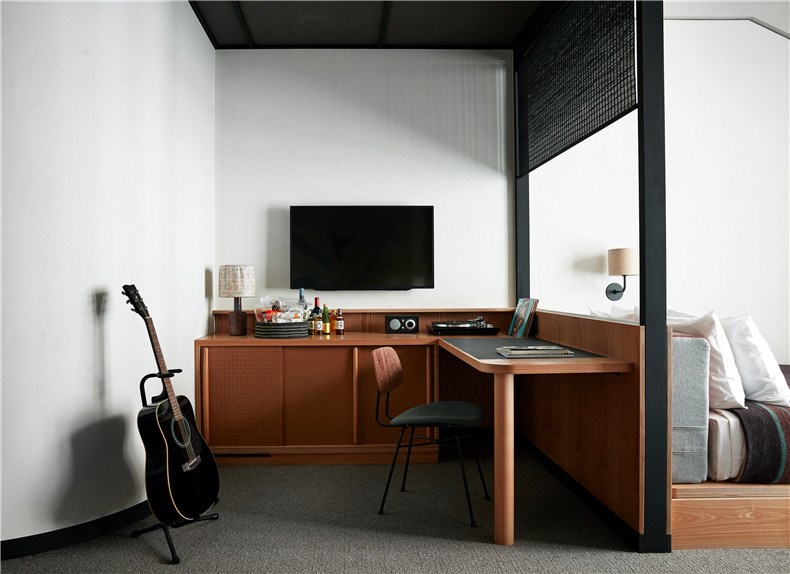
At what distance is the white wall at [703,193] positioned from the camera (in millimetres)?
4605

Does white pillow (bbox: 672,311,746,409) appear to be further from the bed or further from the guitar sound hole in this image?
the guitar sound hole

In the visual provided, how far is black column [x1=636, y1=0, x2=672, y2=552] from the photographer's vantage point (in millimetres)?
2477

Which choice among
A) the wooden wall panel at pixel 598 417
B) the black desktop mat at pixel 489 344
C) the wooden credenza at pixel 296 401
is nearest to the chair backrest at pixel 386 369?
the black desktop mat at pixel 489 344

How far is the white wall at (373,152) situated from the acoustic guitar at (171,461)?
5.52 ft

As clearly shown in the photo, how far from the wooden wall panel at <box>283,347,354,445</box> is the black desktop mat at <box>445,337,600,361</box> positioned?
2.42 ft

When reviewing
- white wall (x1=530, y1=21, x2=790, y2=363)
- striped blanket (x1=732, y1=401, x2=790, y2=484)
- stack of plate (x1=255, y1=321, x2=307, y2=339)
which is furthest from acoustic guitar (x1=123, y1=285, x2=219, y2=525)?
Answer: white wall (x1=530, y1=21, x2=790, y2=363)

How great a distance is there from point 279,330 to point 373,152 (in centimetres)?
151

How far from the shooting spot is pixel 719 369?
2633 millimetres

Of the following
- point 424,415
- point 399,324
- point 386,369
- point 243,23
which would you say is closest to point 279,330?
point 399,324

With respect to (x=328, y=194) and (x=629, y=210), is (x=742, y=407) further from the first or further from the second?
(x=328, y=194)

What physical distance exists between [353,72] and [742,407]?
131 inches

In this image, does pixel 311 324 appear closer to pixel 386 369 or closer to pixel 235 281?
pixel 235 281

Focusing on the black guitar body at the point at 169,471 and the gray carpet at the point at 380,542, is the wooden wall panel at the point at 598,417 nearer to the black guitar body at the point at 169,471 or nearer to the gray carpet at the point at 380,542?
the gray carpet at the point at 380,542

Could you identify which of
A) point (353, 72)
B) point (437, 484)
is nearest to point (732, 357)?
point (437, 484)
